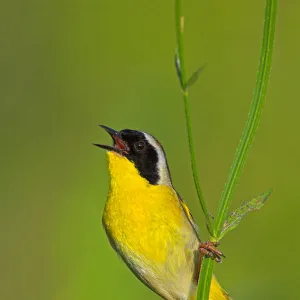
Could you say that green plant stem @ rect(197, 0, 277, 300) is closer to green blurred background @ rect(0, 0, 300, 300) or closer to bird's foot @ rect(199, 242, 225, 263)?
bird's foot @ rect(199, 242, 225, 263)

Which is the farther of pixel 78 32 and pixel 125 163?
pixel 78 32

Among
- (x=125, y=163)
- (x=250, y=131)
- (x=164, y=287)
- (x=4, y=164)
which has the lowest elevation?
(x=4, y=164)

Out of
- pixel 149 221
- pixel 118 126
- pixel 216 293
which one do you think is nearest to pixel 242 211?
pixel 149 221

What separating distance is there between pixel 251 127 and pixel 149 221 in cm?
104

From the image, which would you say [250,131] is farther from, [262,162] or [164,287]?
[262,162]

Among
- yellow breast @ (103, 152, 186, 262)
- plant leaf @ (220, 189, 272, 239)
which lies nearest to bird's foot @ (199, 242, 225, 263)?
yellow breast @ (103, 152, 186, 262)

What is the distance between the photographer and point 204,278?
6.59ft

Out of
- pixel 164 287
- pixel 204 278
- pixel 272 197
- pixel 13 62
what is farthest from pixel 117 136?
pixel 13 62

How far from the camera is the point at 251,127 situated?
1936mm

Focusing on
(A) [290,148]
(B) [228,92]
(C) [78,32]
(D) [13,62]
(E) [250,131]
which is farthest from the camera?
(C) [78,32]

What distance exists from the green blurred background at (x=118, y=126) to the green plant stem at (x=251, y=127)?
1.50 metres

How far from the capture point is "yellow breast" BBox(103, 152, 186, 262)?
2.90 metres

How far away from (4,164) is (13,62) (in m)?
0.99

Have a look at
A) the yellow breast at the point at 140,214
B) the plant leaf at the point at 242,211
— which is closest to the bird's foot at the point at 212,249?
the yellow breast at the point at 140,214
